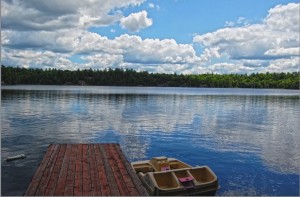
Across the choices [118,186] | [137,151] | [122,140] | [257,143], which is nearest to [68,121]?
[122,140]

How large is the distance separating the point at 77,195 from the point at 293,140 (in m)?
31.5

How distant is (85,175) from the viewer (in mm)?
15992

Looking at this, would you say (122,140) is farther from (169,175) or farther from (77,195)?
(77,195)

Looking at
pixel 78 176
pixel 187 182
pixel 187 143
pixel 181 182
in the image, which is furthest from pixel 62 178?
pixel 187 143

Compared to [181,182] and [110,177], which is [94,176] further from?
[181,182]

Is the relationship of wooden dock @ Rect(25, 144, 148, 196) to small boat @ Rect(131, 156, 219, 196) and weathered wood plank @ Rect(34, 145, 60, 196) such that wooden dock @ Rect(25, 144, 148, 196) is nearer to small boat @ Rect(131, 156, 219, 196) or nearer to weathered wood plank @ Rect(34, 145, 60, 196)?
weathered wood plank @ Rect(34, 145, 60, 196)

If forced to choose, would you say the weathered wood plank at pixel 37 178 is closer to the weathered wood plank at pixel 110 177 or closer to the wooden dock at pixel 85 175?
the wooden dock at pixel 85 175

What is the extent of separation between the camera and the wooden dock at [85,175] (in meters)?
13.7

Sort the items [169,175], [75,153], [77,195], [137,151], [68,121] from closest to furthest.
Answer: [77,195] → [169,175] → [75,153] → [137,151] → [68,121]

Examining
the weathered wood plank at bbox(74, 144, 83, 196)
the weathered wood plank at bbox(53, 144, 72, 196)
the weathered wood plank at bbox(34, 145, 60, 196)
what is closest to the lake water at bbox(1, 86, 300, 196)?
the weathered wood plank at bbox(34, 145, 60, 196)

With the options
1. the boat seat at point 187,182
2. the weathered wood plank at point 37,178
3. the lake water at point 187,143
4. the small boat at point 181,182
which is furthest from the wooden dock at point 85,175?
the lake water at point 187,143

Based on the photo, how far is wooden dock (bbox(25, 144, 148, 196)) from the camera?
1372 centimetres

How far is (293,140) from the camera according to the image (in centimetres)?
3844

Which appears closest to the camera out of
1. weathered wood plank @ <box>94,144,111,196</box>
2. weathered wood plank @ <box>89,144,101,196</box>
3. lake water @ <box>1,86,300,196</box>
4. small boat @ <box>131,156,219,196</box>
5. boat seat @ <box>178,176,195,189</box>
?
weathered wood plank @ <box>89,144,101,196</box>
